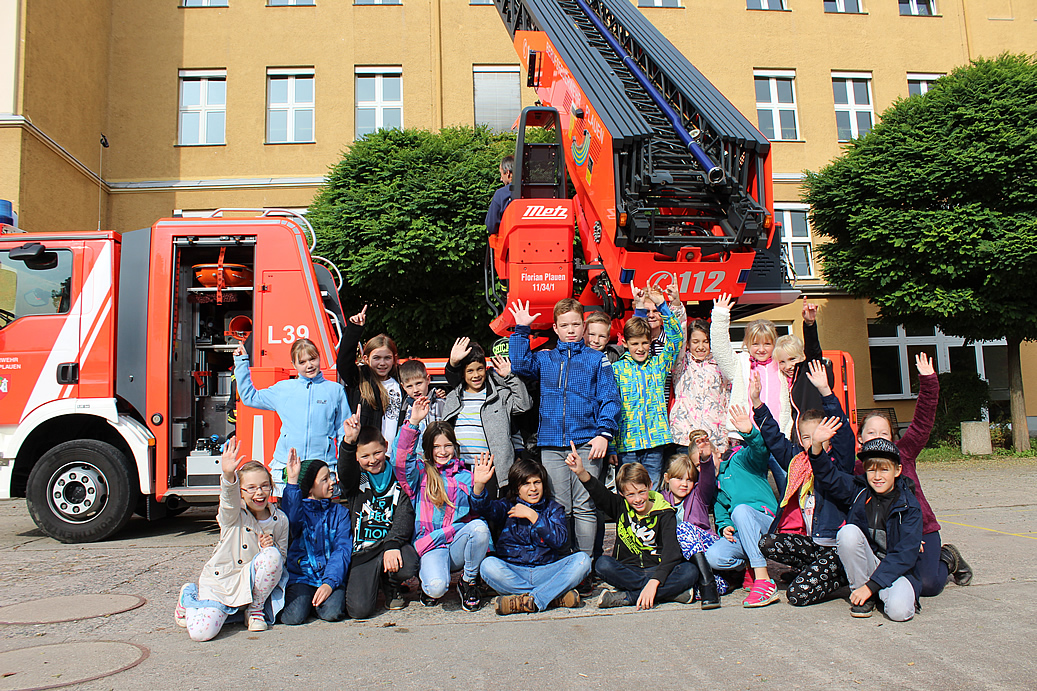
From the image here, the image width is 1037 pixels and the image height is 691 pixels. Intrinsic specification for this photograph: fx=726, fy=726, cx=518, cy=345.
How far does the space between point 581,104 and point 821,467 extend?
3.84 metres

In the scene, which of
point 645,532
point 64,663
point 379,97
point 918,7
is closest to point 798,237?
point 918,7

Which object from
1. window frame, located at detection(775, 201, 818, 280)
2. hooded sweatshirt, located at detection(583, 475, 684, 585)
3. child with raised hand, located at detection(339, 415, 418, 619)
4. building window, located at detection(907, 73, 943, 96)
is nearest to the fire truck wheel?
child with raised hand, located at detection(339, 415, 418, 619)

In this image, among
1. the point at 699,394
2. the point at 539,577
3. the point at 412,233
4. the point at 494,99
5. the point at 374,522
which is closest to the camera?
the point at 539,577

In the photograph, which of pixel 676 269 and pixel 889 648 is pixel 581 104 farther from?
pixel 889 648

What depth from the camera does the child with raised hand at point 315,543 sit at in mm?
4188

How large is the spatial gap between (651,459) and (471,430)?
127cm

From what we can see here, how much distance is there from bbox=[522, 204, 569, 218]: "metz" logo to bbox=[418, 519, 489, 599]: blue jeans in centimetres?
278

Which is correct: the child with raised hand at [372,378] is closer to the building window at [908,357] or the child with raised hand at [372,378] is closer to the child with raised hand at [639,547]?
the child with raised hand at [639,547]

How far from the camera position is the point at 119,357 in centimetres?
669

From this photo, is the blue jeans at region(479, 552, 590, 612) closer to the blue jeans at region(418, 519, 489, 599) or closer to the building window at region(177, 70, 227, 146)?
the blue jeans at region(418, 519, 489, 599)

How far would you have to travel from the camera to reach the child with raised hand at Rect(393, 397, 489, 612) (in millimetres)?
4324

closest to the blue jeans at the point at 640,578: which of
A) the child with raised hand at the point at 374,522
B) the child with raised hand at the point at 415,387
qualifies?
the child with raised hand at the point at 374,522

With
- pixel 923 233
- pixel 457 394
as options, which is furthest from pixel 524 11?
pixel 923 233

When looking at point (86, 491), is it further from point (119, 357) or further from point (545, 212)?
point (545, 212)
